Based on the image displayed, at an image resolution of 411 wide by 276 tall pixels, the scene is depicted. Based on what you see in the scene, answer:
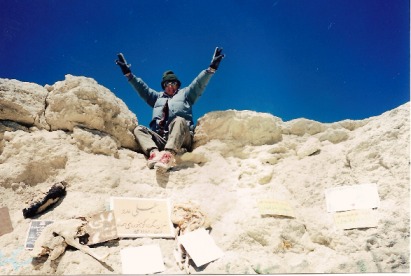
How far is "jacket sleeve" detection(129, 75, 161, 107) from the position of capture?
4895 mm

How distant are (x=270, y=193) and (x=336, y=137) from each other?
1.16m

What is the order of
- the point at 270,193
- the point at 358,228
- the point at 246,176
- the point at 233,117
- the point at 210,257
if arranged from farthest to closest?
the point at 233,117 < the point at 246,176 < the point at 270,193 < the point at 358,228 < the point at 210,257

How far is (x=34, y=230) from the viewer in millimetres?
2832

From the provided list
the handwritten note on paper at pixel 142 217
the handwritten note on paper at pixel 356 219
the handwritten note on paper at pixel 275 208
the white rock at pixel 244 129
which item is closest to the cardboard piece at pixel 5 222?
the handwritten note on paper at pixel 142 217

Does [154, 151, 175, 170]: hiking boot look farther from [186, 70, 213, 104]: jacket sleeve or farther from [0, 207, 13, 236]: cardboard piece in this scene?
[0, 207, 13, 236]: cardboard piece

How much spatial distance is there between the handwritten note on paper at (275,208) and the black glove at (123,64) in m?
2.55

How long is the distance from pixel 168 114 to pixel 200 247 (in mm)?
2057

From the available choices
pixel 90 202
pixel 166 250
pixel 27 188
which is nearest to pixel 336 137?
pixel 166 250

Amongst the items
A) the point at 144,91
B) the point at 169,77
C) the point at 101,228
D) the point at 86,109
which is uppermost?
the point at 169,77

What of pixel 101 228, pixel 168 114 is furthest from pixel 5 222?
pixel 168 114

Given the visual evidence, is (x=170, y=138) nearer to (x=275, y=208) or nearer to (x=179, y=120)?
(x=179, y=120)

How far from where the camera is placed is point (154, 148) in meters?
4.06

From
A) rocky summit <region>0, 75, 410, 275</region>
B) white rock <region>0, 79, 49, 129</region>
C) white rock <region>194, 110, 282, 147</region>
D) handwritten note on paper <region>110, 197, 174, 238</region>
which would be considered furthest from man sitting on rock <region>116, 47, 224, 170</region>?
white rock <region>0, 79, 49, 129</region>

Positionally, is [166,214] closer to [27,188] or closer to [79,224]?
[79,224]
